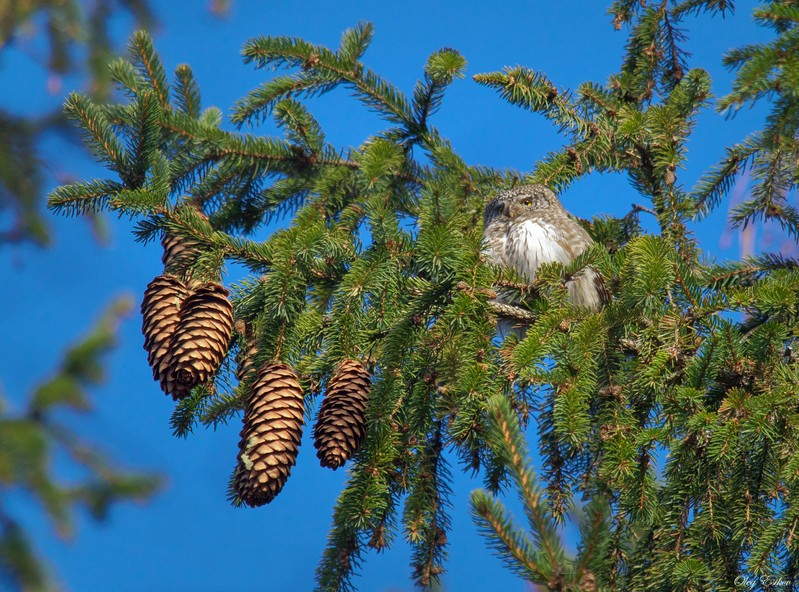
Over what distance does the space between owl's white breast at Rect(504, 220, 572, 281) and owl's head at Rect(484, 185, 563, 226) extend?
0.34ft

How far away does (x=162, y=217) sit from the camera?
6.68 feet

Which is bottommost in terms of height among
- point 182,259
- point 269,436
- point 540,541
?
point 540,541

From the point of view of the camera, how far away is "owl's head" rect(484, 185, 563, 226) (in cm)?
387

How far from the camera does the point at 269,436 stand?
1.84 meters

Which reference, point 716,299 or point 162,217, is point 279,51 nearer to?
point 162,217

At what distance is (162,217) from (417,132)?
148 centimetres

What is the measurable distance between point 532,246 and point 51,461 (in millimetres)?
2452

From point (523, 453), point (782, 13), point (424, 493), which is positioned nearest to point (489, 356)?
point (424, 493)

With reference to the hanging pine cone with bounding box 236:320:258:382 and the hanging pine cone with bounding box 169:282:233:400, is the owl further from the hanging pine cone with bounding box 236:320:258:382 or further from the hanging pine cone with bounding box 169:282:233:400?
the hanging pine cone with bounding box 169:282:233:400

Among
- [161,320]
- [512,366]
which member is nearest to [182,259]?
[161,320]

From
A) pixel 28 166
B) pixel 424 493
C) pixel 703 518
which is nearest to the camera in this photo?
pixel 703 518

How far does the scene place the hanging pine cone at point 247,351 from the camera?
210 cm

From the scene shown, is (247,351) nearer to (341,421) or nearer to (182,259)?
(182,259)

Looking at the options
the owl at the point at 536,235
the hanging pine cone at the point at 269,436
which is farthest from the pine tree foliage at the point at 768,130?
the hanging pine cone at the point at 269,436
